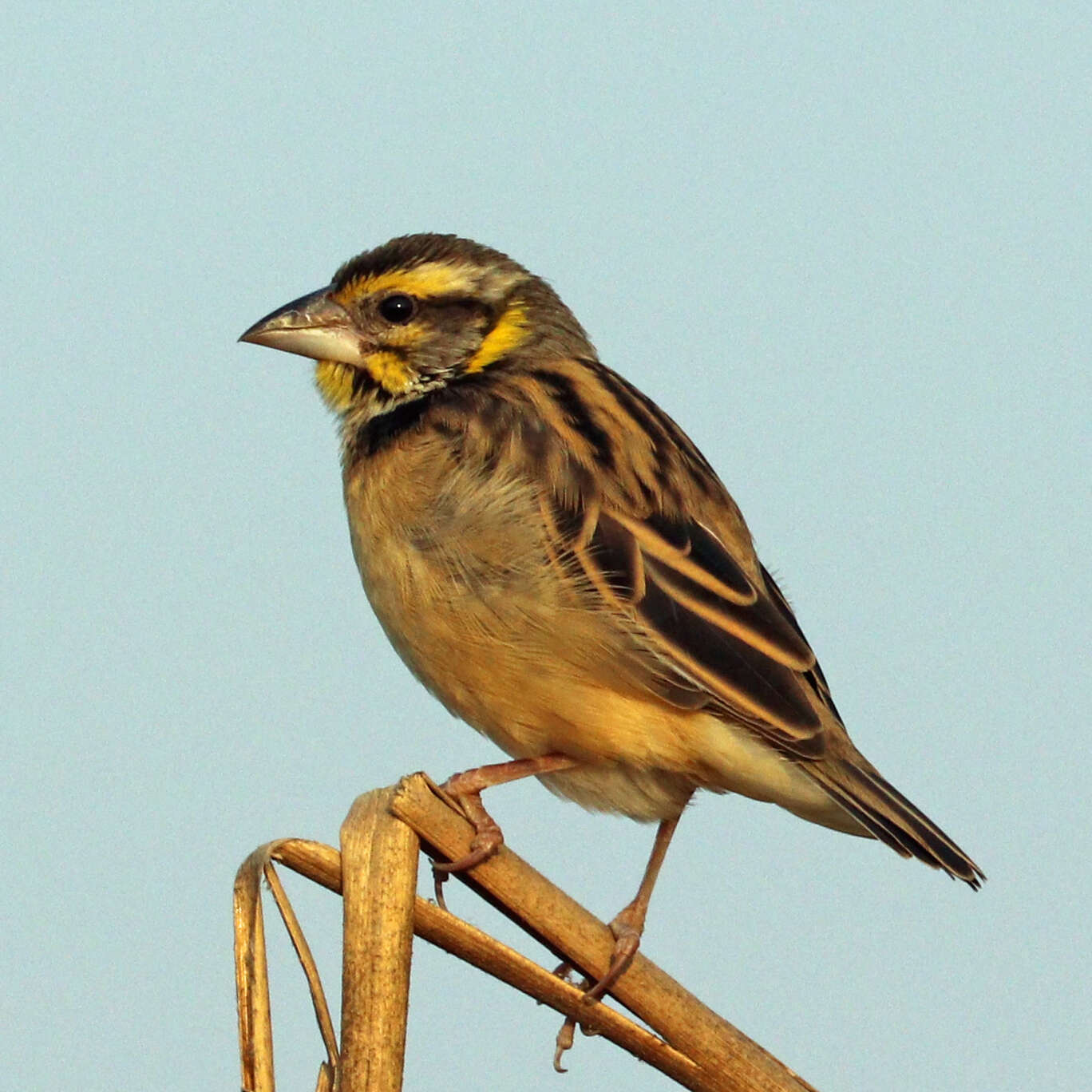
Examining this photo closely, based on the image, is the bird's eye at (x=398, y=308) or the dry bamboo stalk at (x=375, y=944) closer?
the dry bamboo stalk at (x=375, y=944)

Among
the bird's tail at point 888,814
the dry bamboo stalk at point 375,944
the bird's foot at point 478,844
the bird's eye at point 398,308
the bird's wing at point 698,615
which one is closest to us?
the dry bamboo stalk at point 375,944

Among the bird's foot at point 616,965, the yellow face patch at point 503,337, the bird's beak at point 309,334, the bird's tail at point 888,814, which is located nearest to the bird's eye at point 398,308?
the bird's beak at point 309,334

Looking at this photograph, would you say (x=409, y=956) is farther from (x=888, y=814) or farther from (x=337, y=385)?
(x=337, y=385)

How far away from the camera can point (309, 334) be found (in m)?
6.11

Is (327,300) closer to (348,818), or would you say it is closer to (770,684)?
(770,684)

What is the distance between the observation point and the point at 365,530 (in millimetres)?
5332

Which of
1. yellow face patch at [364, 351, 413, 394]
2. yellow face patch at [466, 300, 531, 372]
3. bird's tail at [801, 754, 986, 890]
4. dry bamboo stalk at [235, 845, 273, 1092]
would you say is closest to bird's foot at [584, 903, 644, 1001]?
dry bamboo stalk at [235, 845, 273, 1092]

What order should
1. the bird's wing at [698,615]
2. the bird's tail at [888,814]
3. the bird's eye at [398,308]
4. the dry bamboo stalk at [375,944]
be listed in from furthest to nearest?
1. the bird's eye at [398,308]
2. the bird's wing at [698,615]
3. the bird's tail at [888,814]
4. the dry bamboo stalk at [375,944]

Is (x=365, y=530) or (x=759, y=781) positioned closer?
(x=759, y=781)

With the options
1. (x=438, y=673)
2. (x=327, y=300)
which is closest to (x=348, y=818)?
(x=438, y=673)

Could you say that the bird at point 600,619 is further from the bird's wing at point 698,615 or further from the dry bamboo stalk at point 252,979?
the dry bamboo stalk at point 252,979

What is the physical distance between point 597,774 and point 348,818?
80.9 inches

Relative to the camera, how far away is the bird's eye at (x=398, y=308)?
6191 millimetres

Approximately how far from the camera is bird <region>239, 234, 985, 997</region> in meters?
4.86
